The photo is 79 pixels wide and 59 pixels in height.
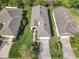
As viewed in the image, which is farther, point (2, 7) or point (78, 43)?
point (2, 7)

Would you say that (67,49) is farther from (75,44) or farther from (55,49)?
(55,49)

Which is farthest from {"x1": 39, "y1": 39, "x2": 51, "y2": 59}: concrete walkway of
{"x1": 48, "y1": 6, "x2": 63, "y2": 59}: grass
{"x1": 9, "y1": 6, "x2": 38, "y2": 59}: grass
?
{"x1": 9, "y1": 6, "x2": 38, "y2": 59}: grass

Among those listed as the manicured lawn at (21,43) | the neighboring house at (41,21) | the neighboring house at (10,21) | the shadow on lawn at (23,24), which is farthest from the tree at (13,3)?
the manicured lawn at (21,43)

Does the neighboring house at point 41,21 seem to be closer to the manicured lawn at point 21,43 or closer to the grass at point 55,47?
the grass at point 55,47

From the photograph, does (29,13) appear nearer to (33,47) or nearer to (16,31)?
(16,31)

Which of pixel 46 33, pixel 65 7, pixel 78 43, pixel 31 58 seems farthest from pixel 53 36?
pixel 65 7

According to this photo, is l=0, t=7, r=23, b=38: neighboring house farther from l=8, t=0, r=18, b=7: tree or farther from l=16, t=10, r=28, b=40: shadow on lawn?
l=8, t=0, r=18, b=7: tree
